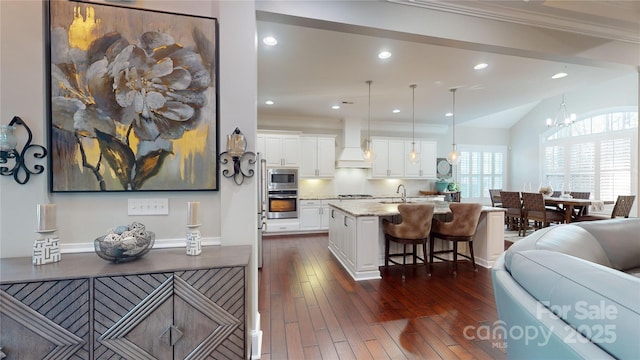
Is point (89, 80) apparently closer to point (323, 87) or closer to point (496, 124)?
point (323, 87)

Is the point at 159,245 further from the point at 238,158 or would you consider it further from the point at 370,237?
the point at 370,237

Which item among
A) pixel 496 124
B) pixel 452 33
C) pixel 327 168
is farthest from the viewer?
pixel 496 124

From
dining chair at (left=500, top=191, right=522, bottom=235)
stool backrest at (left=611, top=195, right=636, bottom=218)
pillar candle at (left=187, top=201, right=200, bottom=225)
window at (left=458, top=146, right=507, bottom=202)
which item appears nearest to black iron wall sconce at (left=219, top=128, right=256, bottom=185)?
pillar candle at (left=187, top=201, right=200, bottom=225)

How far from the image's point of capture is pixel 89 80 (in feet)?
5.56

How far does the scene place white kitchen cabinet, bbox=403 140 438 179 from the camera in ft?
22.4

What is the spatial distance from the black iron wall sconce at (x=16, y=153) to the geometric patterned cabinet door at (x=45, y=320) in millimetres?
745

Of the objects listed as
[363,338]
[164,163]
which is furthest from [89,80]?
[363,338]

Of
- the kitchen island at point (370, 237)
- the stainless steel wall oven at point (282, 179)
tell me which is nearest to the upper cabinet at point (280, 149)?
the stainless steel wall oven at point (282, 179)

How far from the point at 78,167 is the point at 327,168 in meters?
4.90

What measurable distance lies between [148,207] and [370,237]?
2487 mm

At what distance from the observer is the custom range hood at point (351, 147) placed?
20.8 feet

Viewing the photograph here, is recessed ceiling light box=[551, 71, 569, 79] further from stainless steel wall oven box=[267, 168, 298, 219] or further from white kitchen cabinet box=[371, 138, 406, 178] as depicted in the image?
stainless steel wall oven box=[267, 168, 298, 219]

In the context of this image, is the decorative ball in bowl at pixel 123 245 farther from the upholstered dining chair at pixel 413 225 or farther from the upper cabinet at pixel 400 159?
the upper cabinet at pixel 400 159

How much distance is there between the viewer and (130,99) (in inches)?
68.9
